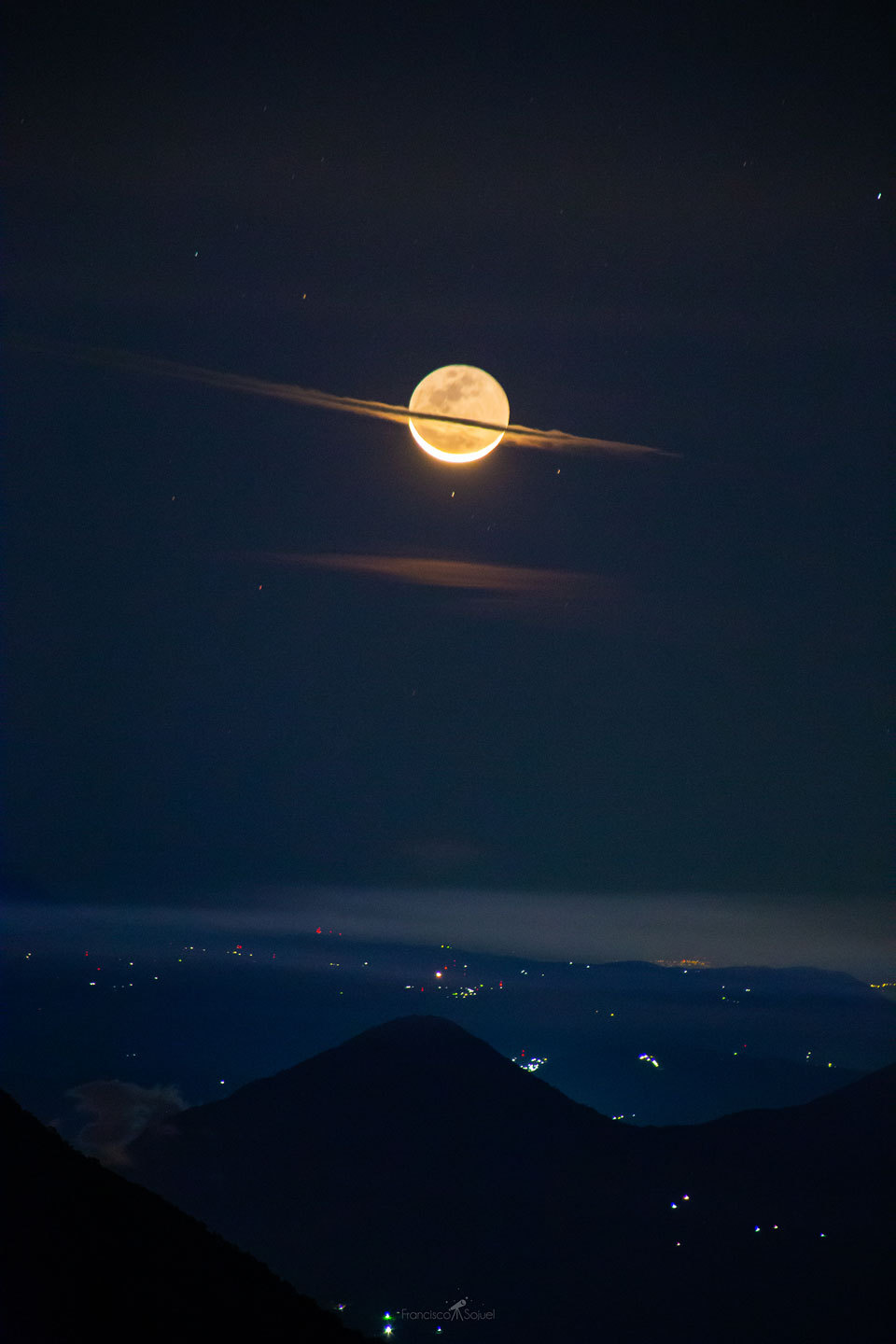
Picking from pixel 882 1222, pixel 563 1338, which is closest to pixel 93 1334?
pixel 563 1338

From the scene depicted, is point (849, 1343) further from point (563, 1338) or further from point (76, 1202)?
point (76, 1202)

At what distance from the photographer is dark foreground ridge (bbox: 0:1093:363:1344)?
25.9 m

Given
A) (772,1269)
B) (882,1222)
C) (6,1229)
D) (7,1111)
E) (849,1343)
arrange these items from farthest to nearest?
Result: (882,1222) → (772,1269) → (849,1343) → (7,1111) → (6,1229)

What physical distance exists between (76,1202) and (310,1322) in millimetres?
8743

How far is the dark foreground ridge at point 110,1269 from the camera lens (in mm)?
25875

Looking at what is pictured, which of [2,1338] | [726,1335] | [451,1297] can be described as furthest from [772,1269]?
[2,1338]

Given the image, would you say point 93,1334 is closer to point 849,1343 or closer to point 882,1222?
point 849,1343

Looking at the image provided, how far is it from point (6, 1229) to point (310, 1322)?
1070 centimetres

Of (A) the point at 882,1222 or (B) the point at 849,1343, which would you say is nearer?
(B) the point at 849,1343

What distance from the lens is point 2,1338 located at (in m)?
23.8

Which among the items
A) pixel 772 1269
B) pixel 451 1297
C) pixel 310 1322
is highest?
pixel 310 1322

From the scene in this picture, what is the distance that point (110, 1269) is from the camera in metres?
28.8

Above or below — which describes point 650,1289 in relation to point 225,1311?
below

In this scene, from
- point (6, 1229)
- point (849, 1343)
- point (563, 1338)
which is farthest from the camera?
point (563, 1338)
